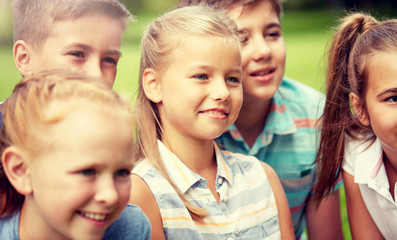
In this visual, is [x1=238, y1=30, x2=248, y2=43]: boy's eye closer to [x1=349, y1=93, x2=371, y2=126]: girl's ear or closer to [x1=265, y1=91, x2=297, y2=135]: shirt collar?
[x1=265, y1=91, x2=297, y2=135]: shirt collar

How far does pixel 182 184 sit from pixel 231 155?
0.35 meters

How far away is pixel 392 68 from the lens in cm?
236

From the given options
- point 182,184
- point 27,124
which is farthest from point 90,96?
point 182,184

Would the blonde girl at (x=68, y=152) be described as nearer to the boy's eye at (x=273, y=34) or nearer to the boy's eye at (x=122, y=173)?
the boy's eye at (x=122, y=173)

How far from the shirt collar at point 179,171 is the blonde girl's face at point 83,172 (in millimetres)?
597

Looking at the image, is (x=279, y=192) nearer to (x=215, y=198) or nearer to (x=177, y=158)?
(x=215, y=198)

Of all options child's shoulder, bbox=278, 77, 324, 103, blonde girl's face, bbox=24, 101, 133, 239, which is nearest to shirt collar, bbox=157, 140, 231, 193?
blonde girl's face, bbox=24, 101, 133, 239

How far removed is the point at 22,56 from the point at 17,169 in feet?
3.22

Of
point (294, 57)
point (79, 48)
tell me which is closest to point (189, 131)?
point (79, 48)

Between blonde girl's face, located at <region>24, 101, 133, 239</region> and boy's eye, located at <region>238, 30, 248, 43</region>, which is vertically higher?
boy's eye, located at <region>238, 30, 248, 43</region>

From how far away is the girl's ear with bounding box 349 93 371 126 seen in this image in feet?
8.30

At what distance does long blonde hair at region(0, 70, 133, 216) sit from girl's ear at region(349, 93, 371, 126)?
4.24 ft

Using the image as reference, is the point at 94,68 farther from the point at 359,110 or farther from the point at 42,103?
the point at 359,110

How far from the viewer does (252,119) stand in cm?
306
